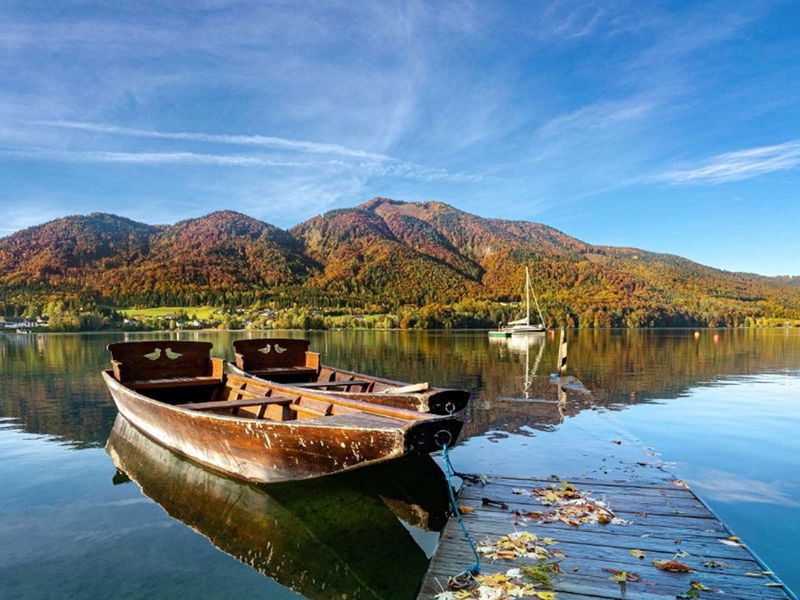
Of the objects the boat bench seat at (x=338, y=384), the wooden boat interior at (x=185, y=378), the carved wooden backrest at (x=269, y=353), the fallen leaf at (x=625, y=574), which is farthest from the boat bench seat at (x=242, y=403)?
the fallen leaf at (x=625, y=574)

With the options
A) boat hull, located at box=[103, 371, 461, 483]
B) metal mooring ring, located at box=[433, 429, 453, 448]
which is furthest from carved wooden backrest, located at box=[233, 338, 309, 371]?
metal mooring ring, located at box=[433, 429, 453, 448]

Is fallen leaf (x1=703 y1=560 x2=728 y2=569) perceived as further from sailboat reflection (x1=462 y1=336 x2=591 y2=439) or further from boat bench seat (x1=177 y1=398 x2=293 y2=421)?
sailboat reflection (x1=462 y1=336 x2=591 y2=439)

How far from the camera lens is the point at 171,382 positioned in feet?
48.1

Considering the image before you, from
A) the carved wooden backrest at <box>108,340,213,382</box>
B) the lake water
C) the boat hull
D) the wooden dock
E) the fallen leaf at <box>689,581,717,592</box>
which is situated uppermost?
the carved wooden backrest at <box>108,340,213,382</box>

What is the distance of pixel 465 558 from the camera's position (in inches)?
235

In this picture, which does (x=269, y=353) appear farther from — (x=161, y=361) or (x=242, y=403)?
(x=242, y=403)

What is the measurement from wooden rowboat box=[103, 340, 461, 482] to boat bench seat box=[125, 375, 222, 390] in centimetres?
3

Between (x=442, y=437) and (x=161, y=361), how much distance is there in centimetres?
1147

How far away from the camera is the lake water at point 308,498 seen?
7027mm

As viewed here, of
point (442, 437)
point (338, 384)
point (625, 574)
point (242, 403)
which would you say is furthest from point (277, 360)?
point (625, 574)

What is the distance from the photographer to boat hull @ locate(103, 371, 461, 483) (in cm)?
719

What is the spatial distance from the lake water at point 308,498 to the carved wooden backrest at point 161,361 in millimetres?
1798

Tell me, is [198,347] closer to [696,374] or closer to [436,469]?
[436,469]

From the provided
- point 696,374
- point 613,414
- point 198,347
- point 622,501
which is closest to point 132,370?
point 198,347
